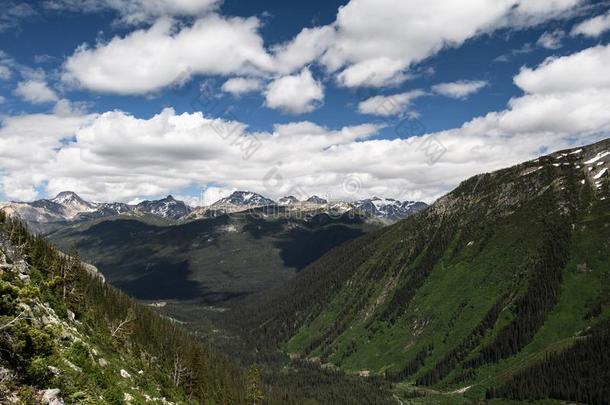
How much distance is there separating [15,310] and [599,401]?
228 metres

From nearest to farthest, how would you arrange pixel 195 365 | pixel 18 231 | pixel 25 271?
pixel 25 271, pixel 18 231, pixel 195 365

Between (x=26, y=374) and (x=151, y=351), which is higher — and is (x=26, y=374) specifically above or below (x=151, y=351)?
above

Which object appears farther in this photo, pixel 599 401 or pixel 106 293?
pixel 599 401

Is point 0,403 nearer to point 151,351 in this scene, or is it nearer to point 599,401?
point 151,351

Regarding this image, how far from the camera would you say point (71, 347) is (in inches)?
2126

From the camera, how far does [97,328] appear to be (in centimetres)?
9056

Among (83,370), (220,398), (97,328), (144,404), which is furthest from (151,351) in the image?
(83,370)

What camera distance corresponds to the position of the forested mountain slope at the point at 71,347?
3353 centimetres

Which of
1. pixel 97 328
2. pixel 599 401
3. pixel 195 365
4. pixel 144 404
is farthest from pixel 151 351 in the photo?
pixel 599 401

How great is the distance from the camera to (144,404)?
5500 cm

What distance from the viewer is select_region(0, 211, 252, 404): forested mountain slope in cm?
3353

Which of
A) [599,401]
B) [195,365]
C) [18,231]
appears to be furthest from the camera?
[599,401]

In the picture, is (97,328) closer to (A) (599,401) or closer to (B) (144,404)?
(B) (144,404)

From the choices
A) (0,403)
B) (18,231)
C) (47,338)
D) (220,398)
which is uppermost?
(18,231)
